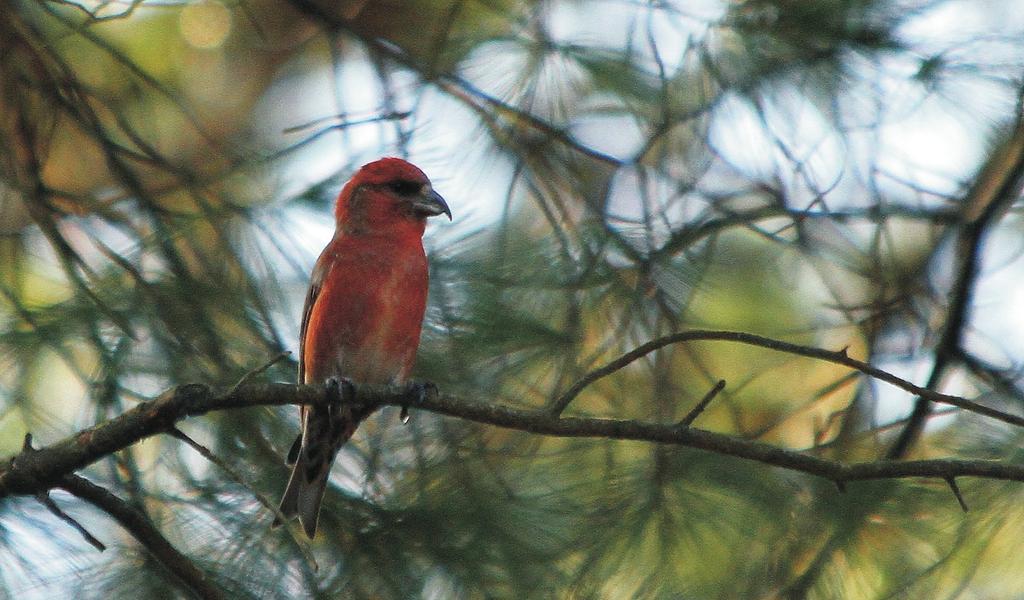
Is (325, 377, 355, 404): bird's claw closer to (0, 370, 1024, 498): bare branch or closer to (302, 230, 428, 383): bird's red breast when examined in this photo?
(0, 370, 1024, 498): bare branch

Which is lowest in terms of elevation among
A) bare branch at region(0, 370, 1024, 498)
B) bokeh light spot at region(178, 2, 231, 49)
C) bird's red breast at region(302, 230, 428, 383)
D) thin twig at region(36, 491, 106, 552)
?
thin twig at region(36, 491, 106, 552)

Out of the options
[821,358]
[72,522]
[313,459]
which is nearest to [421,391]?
[313,459]

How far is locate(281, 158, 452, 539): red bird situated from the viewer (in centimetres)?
378

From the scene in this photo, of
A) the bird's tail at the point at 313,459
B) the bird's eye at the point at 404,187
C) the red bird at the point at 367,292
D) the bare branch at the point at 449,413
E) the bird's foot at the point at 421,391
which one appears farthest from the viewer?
the bird's eye at the point at 404,187

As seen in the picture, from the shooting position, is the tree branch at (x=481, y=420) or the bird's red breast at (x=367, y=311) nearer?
the tree branch at (x=481, y=420)

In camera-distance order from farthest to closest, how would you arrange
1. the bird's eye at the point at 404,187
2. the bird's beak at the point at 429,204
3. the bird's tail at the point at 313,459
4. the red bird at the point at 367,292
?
the bird's eye at the point at 404,187 < the bird's beak at the point at 429,204 < the red bird at the point at 367,292 < the bird's tail at the point at 313,459

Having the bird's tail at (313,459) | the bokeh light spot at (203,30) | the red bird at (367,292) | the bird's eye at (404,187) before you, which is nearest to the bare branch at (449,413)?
the bird's tail at (313,459)

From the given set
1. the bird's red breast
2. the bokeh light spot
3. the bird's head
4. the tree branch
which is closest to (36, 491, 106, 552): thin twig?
the tree branch

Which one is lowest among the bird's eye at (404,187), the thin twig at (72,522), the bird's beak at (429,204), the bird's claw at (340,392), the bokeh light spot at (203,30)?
the thin twig at (72,522)

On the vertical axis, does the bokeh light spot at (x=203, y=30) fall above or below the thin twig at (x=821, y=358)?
above

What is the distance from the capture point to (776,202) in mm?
3588

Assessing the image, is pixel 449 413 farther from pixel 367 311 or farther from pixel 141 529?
pixel 367 311

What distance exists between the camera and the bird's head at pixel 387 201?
4041 millimetres

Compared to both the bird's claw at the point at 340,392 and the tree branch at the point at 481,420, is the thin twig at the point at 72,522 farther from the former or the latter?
the bird's claw at the point at 340,392
